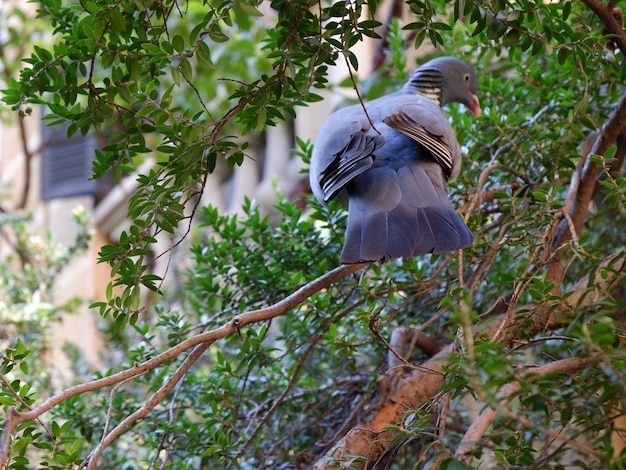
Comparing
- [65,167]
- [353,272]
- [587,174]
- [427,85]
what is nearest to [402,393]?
[353,272]

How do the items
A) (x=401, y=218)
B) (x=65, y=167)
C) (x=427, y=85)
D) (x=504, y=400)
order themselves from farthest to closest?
1. (x=65, y=167)
2. (x=427, y=85)
3. (x=401, y=218)
4. (x=504, y=400)

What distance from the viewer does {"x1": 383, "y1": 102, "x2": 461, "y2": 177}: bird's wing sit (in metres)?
1.97

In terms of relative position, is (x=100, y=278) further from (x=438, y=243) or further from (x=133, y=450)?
(x=438, y=243)

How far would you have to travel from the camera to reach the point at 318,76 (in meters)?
1.81

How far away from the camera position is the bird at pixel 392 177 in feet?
5.65

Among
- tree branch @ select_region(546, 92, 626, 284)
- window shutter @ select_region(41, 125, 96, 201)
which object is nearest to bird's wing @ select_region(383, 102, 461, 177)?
tree branch @ select_region(546, 92, 626, 284)

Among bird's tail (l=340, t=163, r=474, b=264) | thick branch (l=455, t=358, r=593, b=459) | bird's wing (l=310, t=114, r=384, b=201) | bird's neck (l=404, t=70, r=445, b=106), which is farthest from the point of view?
bird's neck (l=404, t=70, r=445, b=106)

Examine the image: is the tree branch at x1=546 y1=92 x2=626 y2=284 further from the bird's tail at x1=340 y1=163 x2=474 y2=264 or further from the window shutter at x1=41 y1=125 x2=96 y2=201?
the window shutter at x1=41 y1=125 x2=96 y2=201

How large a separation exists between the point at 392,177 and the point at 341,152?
137 mm

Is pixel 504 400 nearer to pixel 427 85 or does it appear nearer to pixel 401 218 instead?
pixel 401 218

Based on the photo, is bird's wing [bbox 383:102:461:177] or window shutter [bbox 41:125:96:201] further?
window shutter [bbox 41:125:96:201]

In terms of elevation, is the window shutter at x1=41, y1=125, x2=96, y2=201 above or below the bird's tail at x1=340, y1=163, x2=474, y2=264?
above

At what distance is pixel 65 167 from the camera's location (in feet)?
25.0

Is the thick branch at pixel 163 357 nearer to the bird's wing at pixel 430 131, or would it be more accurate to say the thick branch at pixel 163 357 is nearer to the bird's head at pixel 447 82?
the bird's wing at pixel 430 131
